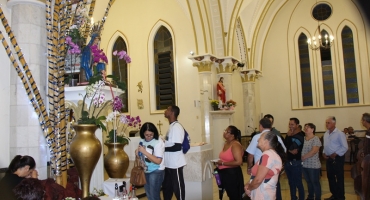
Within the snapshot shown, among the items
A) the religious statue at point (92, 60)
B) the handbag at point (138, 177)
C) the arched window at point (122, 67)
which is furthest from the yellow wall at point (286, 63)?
the religious statue at point (92, 60)

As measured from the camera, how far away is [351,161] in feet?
37.7

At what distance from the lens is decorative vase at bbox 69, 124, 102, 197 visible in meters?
3.09

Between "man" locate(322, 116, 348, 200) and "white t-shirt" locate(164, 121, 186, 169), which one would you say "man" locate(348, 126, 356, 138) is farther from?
"white t-shirt" locate(164, 121, 186, 169)

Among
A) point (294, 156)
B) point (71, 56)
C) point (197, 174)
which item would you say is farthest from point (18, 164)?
point (294, 156)

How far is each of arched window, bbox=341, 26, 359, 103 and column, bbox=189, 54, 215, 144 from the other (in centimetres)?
612

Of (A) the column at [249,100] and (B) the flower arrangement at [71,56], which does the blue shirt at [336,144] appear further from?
(A) the column at [249,100]

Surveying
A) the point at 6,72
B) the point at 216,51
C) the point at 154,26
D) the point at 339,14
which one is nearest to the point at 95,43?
the point at 6,72

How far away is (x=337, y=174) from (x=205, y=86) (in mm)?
5913

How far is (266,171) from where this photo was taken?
9.98 feet

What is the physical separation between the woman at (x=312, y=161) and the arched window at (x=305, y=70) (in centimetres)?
918

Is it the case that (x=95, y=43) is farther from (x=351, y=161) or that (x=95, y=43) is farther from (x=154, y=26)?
(x=351, y=161)

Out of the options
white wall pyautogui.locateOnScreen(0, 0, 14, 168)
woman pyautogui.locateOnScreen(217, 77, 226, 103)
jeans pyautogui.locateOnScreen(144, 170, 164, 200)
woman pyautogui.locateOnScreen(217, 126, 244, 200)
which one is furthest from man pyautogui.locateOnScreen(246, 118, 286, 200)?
woman pyautogui.locateOnScreen(217, 77, 226, 103)

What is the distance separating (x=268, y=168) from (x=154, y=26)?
9.91 meters

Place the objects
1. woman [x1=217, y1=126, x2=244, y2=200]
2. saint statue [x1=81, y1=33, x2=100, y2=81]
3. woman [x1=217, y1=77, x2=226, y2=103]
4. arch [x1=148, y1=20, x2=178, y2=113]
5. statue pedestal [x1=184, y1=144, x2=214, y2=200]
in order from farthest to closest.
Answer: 1. arch [x1=148, y1=20, x2=178, y2=113]
2. woman [x1=217, y1=77, x2=226, y2=103]
3. statue pedestal [x1=184, y1=144, x2=214, y2=200]
4. woman [x1=217, y1=126, x2=244, y2=200]
5. saint statue [x1=81, y1=33, x2=100, y2=81]
